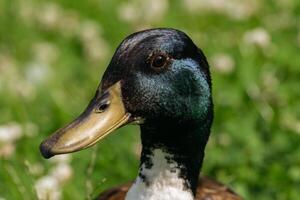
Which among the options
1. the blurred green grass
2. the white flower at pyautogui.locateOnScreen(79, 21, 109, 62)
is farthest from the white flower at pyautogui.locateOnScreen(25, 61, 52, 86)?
the white flower at pyautogui.locateOnScreen(79, 21, 109, 62)

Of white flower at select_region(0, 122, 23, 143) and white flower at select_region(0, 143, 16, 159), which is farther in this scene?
white flower at select_region(0, 122, 23, 143)

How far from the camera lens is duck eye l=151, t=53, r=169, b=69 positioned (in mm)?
3588

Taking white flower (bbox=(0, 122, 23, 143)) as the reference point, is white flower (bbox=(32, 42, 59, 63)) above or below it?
below

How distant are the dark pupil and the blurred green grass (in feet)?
2.30

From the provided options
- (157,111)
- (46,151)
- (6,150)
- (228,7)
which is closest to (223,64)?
(228,7)

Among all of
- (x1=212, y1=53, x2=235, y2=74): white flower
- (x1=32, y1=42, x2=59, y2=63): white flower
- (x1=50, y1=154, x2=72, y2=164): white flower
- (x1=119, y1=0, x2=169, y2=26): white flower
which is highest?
(x1=50, y1=154, x2=72, y2=164): white flower

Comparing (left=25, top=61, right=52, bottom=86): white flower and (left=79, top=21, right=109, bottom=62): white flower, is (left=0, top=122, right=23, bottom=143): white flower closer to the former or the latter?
(left=25, top=61, right=52, bottom=86): white flower

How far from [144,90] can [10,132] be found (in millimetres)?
1618

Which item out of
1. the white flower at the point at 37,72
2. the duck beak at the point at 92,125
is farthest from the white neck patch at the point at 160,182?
the white flower at the point at 37,72

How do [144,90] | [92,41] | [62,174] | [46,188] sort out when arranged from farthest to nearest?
[92,41], [62,174], [46,188], [144,90]

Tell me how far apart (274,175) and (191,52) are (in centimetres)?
147

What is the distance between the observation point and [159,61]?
3611mm

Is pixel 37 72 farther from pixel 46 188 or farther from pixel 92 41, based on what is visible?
pixel 46 188

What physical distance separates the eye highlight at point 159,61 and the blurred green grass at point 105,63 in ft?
2.28
